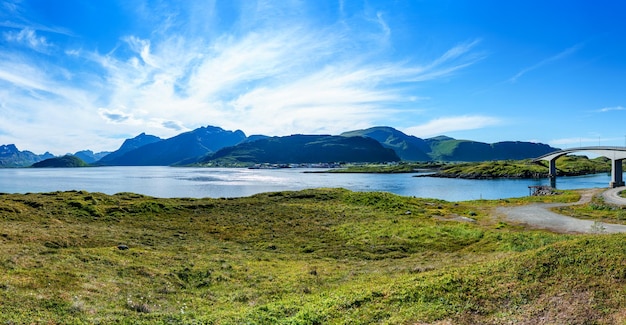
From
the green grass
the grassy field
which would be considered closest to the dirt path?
the green grass

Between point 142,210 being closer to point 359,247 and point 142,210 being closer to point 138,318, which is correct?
point 359,247

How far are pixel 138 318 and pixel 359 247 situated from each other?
22.4 m

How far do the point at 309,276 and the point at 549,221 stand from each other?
123 feet

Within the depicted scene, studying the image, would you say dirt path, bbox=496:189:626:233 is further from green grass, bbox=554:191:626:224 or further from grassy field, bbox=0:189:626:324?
grassy field, bbox=0:189:626:324

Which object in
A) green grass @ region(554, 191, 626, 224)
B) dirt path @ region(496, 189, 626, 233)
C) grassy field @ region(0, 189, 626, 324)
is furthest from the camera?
green grass @ region(554, 191, 626, 224)

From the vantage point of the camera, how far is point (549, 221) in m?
45.4

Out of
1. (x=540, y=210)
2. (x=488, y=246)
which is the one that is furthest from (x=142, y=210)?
(x=540, y=210)

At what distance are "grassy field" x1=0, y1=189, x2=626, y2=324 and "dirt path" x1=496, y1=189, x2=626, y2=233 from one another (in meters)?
5.53

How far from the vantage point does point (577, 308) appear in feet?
46.8

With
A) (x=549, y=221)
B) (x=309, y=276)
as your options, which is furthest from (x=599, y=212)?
(x=309, y=276)

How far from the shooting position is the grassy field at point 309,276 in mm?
14898

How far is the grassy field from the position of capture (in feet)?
48.9

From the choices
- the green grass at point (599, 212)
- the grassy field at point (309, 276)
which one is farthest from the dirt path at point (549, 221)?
A: the grassy field at point (309, 276)

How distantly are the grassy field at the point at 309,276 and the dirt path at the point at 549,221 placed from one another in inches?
218
